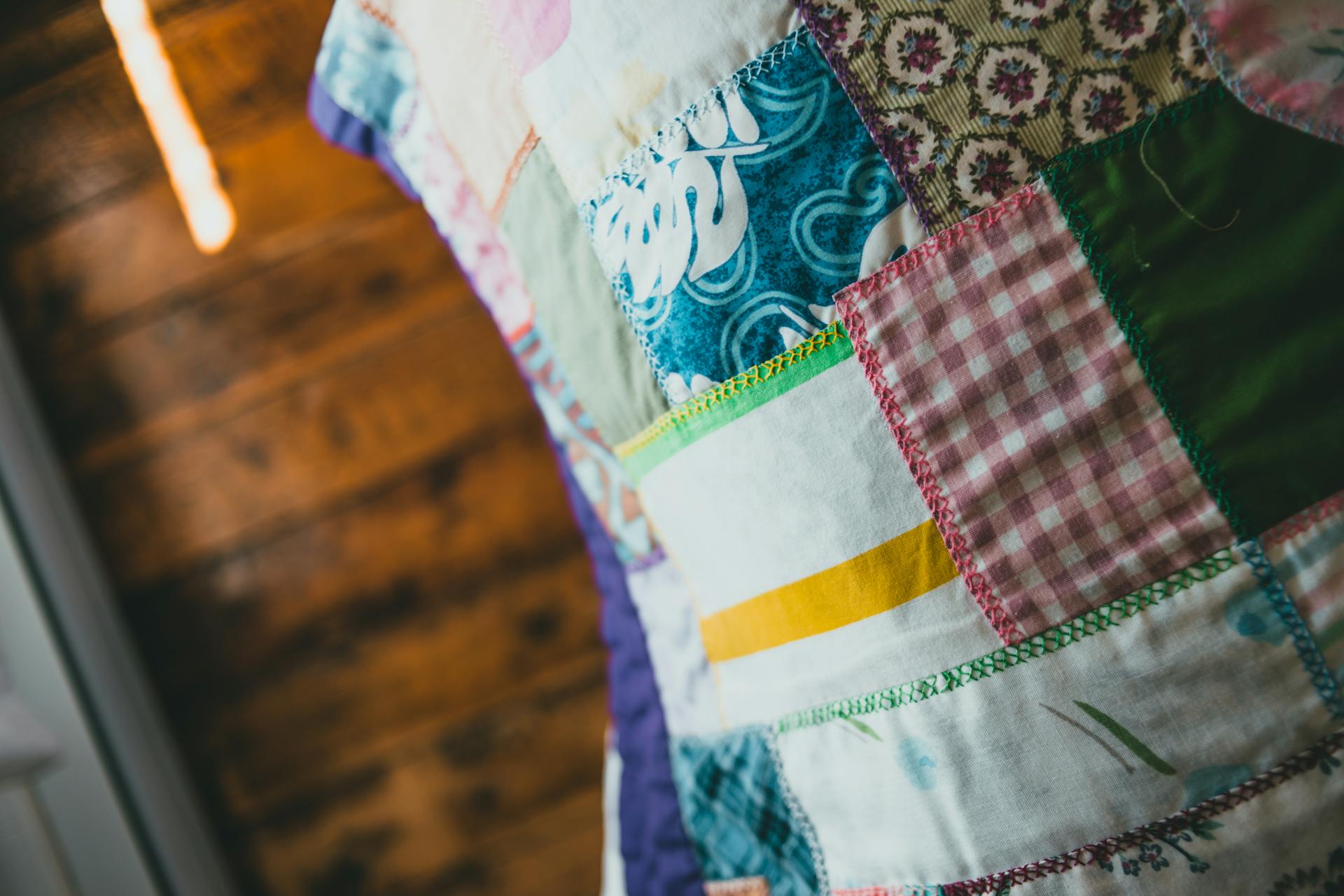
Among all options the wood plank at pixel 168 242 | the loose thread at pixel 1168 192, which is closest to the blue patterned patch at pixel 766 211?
the loose thread at pixel 1168 192

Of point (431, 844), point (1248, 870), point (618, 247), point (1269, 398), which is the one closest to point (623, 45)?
point (618, 247)

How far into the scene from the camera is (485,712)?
0.87 meters

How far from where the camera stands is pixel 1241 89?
0.43 meters

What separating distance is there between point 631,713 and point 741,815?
0.49 feet

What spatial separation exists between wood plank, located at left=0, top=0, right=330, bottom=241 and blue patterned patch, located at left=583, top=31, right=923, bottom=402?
563 mm

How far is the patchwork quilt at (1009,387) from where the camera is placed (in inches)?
17.0

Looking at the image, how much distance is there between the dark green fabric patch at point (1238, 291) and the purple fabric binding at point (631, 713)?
434 mm

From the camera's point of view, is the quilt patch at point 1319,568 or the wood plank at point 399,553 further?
the wood plank at point 399,553

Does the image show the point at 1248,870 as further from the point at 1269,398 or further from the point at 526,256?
the point at 526,256

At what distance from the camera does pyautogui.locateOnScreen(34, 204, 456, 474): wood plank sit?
86cm

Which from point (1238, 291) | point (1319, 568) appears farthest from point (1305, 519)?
point (1238, 291)

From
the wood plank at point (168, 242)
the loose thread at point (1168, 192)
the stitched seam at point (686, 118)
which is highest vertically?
the wood plank at point (168, 242)

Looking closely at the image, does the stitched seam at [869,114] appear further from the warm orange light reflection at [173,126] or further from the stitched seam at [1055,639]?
the warm orange light reflection at [173,126]

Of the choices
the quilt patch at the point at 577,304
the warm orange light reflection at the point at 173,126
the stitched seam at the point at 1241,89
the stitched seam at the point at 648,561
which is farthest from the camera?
the warm orange light reflection at the point at 173,126
